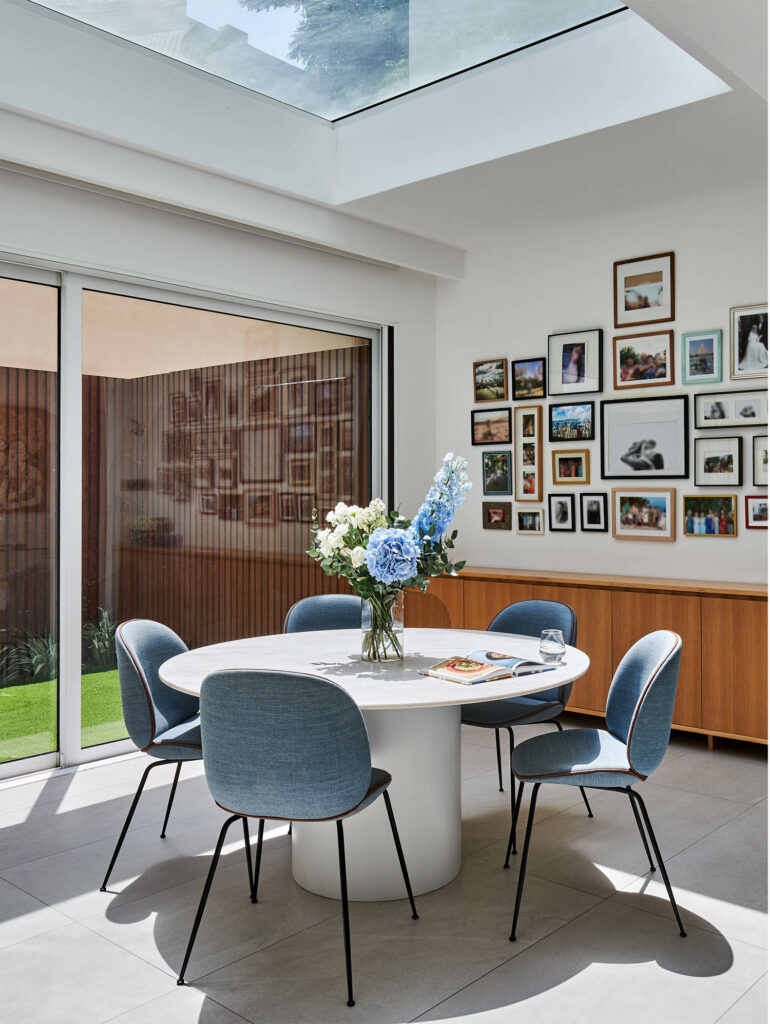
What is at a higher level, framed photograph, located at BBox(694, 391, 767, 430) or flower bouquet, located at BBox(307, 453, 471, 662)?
framed photograph, located at BBox(694, 391, 767, 430)

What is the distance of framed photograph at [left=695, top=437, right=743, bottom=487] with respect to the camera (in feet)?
16.6

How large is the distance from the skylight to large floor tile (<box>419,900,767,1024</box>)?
3889mm

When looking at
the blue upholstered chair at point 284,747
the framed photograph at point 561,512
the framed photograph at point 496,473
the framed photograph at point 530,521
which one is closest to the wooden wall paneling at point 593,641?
the framed photograph at point 561,512

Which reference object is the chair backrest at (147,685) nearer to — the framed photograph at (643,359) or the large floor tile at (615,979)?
the large floor tile at (615,979)

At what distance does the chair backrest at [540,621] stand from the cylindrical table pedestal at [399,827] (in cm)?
87

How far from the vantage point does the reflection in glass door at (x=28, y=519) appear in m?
4.27

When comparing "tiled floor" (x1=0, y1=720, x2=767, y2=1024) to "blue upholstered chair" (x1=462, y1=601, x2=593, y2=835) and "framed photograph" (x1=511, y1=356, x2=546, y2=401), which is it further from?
"framed photograph" (x1=511, y1=356, x2=546, y2=401)

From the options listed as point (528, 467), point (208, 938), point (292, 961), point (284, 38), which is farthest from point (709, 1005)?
point (284, 38)

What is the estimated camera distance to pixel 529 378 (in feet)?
19.6

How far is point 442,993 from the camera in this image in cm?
244

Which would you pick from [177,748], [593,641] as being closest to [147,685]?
[177,748]

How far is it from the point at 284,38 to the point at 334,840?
3.75m

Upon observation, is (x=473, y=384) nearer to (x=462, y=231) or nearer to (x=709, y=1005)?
(x=462, y=231)

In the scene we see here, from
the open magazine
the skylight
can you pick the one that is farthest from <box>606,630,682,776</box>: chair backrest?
the skylight
